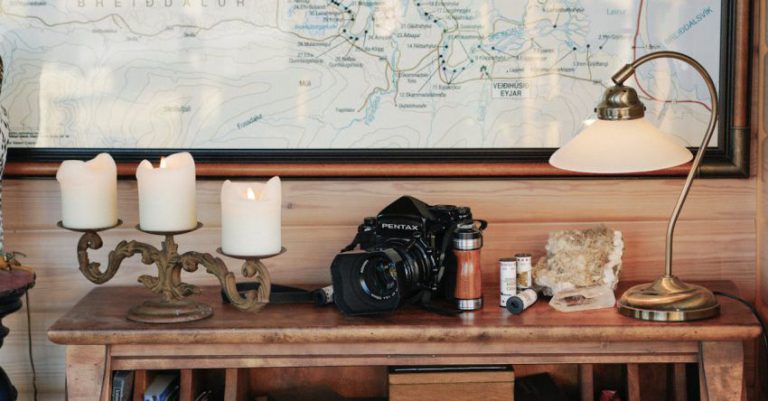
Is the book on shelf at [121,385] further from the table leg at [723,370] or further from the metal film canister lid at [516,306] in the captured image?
the table leg at [723,370]

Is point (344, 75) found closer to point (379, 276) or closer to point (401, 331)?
point (379, 276)

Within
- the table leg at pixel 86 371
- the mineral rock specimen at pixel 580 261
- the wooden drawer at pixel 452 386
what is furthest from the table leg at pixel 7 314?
the mineral rock specimen at pixel 580 261

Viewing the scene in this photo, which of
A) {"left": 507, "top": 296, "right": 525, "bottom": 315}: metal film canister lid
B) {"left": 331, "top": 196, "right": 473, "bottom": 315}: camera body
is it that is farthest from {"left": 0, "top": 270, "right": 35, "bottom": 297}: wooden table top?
{"left": 507, "top": 296, "right": 525, "bottom": 315}: metal film canister lid

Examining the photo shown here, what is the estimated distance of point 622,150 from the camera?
5.84 feet

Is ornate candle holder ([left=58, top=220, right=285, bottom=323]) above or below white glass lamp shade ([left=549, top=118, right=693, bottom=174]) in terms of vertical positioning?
below

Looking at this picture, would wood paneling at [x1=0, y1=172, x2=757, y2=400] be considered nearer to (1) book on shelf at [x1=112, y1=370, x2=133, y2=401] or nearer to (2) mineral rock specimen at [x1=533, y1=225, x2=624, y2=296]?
(2) mineral rock specimen at [x1=533, y1=225, x2=624, y2=296]

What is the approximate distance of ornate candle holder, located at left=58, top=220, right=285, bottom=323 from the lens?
1.80 meters

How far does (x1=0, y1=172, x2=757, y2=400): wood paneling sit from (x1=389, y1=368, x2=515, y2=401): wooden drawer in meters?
0.38

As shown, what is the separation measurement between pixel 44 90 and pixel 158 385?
720mm

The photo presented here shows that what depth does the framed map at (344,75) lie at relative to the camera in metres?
2.08

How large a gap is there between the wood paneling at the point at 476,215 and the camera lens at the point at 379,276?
294 millimetres

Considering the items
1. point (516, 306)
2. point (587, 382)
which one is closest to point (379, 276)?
point (516, 306)

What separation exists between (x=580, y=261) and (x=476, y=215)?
11.5 inches

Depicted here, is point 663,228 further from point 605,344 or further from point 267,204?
point 267,204
